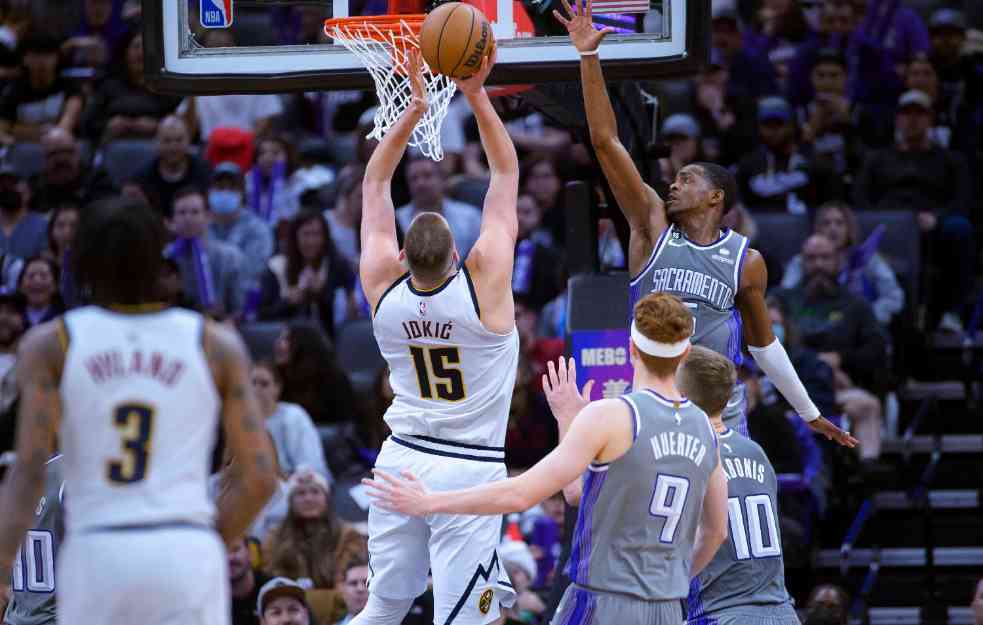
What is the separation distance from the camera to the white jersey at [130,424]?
455 cm

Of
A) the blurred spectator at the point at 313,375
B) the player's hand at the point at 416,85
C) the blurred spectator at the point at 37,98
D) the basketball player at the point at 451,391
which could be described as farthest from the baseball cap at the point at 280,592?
the blurred spectator at the point at 37,98

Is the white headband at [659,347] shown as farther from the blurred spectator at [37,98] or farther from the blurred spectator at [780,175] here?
the blurred spectator at [37,98]

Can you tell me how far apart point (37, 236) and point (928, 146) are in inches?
280

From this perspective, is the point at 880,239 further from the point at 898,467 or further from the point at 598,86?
the point at 598,86

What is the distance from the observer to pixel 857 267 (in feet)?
41.2

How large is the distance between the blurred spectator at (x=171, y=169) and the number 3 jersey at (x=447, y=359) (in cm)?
681

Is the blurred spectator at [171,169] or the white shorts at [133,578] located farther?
the blurred spectator at [171,169]

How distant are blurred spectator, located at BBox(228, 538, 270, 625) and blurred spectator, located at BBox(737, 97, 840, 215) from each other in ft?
18.8

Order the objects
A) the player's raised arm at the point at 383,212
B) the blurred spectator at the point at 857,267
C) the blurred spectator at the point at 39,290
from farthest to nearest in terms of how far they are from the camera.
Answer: the blurred spectator at the point at 857,267
the blurred spectator at the point at 39,290
the player's raised arm at the point at 383,212

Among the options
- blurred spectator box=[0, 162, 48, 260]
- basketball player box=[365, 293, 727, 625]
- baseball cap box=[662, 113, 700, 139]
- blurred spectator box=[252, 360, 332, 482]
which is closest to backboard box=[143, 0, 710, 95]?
basketball player box=[365, 293, 727, 625]

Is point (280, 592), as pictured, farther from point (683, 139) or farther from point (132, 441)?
point (683, 139)

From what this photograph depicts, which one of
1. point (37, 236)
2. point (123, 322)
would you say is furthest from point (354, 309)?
point (123, 322)

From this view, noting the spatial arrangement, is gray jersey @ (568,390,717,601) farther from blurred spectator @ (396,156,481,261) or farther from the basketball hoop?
blurred spectator @ (396,156,481,261)

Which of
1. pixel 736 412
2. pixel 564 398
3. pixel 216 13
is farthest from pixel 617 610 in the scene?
pixel 216 13
